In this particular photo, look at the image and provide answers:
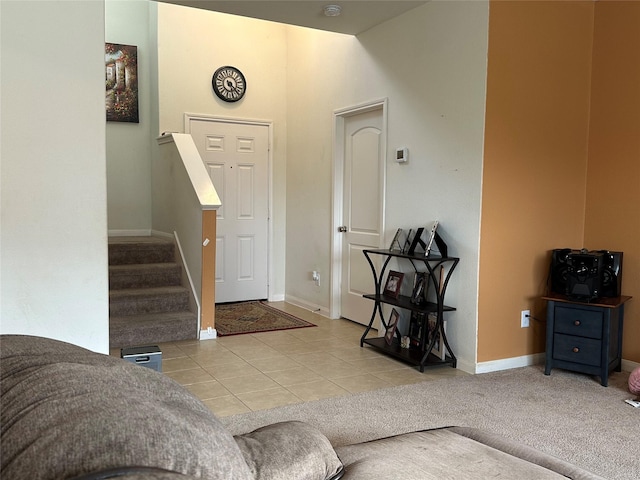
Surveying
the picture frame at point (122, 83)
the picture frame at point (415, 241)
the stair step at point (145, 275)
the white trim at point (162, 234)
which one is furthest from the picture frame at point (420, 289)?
the picture frame at point (122, 83)

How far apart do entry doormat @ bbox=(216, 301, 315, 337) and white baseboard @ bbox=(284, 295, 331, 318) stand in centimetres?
31

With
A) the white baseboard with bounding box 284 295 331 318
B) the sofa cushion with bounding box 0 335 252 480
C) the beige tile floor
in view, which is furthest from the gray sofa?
the white baseboard with bounding box 284 295 331 318

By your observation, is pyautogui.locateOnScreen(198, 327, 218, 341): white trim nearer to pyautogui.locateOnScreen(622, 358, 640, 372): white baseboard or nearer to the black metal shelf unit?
the black metal shelf unit

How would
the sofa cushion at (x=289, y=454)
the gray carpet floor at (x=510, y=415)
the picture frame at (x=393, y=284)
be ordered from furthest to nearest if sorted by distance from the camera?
1. the picture frame at (x=393, y=284)
2. the gray carpet floor at (x=510, y=415)
3. the sofa cushion at (x=289, y=454)

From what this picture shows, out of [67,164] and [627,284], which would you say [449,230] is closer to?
[627,284]

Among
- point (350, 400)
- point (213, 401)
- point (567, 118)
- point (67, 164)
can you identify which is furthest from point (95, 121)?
point (567, 118)

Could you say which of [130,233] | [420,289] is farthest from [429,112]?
[130,233]

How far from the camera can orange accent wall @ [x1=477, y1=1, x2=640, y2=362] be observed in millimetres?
3770

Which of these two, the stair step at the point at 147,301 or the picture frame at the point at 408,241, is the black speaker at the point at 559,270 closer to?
the picture frame at the point at 408,241

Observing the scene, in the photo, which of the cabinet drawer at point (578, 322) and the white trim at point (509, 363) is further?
the white trim at point (509, 363)

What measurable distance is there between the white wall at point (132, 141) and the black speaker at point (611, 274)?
469 centimetres

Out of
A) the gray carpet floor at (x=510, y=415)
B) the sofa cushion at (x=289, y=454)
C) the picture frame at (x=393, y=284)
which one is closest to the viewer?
the sofa cushion at (x=289, y=454)

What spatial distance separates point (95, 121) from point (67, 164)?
28 centimetres

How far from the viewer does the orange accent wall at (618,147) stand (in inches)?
152
